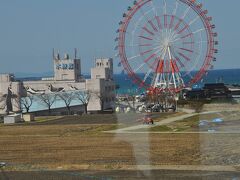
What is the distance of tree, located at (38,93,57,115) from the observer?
289 feet

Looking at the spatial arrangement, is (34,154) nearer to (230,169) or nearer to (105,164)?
(105,164)

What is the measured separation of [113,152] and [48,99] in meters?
64.8

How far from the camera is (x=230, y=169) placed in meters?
19.8

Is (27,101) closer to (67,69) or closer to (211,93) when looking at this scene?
(211,93)

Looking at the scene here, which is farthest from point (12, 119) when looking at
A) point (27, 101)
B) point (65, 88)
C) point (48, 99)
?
point (65, 88)

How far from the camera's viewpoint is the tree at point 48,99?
88094mm

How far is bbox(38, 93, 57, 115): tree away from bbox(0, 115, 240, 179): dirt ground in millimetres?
52737

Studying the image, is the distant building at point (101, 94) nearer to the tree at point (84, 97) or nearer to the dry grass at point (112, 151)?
the tree at point (84, 97)

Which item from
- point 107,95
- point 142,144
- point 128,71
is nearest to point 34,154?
point 142,144

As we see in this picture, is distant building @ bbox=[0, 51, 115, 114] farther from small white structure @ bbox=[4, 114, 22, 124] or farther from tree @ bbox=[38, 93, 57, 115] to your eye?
small white structure @ bbox=[4, 114, 22, 124]

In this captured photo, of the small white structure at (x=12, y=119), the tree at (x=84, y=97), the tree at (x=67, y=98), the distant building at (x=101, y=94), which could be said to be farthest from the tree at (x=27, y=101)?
the small white structure at (x=12, y=119)

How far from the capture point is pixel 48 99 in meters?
89.4

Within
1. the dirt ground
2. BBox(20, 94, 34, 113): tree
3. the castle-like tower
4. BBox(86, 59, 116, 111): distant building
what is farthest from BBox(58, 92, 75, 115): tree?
the dirt ground

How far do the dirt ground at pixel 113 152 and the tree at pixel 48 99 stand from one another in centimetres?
5274
